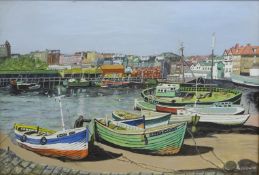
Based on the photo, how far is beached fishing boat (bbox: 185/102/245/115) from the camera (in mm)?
5289

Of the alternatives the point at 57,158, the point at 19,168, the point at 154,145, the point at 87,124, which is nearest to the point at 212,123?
the point at 154,145

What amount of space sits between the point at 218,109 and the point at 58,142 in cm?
220

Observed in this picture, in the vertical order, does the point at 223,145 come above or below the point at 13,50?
below

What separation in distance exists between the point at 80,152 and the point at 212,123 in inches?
71.5

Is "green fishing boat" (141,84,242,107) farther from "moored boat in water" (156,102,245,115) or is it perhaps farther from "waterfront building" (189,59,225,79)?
"waterfront building" (189,59,225,79)

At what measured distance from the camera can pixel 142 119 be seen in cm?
516

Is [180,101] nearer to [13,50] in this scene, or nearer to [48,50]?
[48,50]

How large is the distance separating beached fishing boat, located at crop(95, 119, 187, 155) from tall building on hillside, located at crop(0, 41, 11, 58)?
1487 mm

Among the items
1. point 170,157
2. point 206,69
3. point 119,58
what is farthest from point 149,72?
point 170,157

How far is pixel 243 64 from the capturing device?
521 centimetres

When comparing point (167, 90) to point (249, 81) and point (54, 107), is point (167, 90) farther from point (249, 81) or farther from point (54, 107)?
point (54, 107)

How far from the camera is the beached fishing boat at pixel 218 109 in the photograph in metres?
5.29

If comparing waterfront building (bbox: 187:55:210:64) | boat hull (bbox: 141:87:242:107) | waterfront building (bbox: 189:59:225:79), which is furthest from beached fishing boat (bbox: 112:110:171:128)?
waterfront building (bbox: 187:55:210:64)

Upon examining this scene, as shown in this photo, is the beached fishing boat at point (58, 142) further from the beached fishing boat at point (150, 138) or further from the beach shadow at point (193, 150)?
the beach shadow at point (193, 150)
